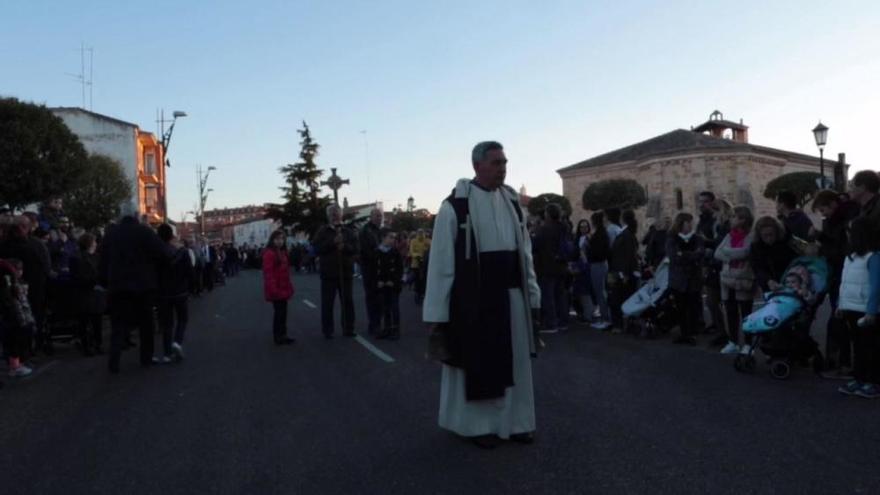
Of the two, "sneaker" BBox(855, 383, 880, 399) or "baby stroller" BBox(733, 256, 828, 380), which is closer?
"sneaker" BBox(855, 383, 880, 399)

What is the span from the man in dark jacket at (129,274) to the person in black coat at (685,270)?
6.58 m

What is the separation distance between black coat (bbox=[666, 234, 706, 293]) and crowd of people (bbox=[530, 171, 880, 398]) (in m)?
0.01

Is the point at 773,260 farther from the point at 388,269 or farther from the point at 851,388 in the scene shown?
the point at 388,269

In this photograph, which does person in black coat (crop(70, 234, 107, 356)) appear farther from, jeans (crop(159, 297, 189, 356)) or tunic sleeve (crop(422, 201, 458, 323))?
tunic sleeve (crop(422, 201, 458, 323))

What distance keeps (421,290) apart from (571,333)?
6.93 metres

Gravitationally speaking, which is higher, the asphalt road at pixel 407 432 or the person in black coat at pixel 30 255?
the person in black coat at pixel 30 255

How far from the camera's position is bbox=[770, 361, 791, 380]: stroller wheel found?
757 cm

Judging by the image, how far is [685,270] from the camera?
1031 cm

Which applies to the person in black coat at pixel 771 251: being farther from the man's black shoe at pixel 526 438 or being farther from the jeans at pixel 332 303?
the jeans at pixel 332 303

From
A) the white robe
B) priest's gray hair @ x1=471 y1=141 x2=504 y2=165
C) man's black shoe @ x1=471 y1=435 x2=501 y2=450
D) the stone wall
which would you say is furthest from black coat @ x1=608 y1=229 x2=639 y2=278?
the stone wall

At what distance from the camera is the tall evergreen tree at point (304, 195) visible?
→ 245ft

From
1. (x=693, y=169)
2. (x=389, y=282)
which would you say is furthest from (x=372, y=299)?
(x=693, y=169)

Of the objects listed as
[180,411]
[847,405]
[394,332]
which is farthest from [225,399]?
[847,405]

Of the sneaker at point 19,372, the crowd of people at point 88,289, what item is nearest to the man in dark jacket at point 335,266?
the crowd of people at point 88,289
